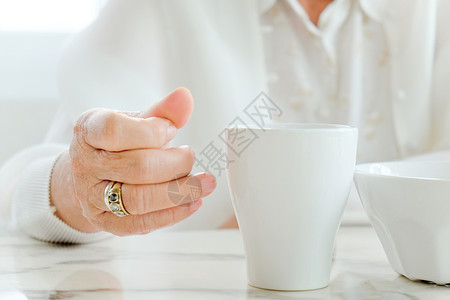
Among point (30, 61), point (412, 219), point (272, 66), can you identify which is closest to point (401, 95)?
point (272, 66)

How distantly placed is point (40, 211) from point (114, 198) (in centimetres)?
24

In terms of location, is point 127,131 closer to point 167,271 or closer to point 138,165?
point 138,165

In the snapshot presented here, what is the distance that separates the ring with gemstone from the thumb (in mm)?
77

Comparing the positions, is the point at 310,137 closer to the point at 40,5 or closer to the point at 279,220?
the point at 279,220

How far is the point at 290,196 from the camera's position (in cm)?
41

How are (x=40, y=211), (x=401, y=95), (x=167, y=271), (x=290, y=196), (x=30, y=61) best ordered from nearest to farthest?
(x=290, y=196)
(x=167, y=271)
(x=40, y=211)
(x=401, y=95)
(x=30, y=61)

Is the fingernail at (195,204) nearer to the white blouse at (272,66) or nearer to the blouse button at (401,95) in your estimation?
the white blouse at (272,66)

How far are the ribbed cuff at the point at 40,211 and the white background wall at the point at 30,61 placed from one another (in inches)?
26.0

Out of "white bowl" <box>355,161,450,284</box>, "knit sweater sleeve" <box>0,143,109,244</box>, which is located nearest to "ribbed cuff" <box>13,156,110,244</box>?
"knit sweater sleeve" <box>0,143,109,244</box>

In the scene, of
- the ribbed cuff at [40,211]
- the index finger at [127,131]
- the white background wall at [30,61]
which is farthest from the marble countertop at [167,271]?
the white background wall at [30,61]

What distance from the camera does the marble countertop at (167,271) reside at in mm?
446

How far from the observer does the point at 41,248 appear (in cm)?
64

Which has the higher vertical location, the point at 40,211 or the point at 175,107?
the point at 175,107

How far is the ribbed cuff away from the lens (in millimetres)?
658
